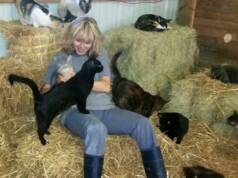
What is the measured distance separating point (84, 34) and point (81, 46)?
97mm

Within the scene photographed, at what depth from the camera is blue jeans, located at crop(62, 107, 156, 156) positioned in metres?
2.70

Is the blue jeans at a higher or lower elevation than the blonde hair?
lower

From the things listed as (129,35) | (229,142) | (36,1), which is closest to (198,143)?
(229,142)

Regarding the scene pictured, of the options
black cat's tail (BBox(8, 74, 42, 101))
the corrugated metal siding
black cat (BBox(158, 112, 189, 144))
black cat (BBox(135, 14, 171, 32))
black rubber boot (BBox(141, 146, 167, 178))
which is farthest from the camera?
black cat (BBox(135, 14, 171, 32))

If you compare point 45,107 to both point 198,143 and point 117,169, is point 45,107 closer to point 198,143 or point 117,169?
point 117,169

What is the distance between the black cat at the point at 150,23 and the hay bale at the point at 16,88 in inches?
67.9

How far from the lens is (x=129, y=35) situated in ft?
14.8

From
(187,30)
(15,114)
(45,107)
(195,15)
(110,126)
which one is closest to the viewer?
(45,107)

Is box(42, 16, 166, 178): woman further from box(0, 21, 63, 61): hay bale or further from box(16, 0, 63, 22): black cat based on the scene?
box(16, 0, 63, 22): black cat

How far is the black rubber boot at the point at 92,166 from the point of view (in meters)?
2.60

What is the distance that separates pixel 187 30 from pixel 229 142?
5.69ft

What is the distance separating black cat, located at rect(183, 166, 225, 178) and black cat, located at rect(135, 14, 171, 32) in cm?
212

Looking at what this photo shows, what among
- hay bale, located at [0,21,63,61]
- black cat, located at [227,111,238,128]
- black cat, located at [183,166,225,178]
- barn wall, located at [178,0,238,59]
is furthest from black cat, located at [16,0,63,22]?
barn wall, located at [178,0,238,59]

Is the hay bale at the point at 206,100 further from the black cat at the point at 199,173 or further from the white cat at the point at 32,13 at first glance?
the white cat at the point at 32,13
